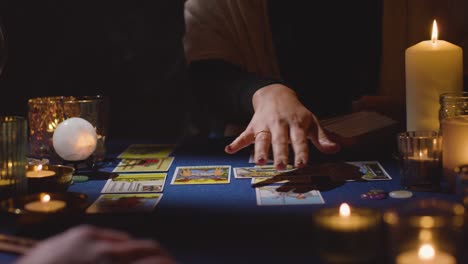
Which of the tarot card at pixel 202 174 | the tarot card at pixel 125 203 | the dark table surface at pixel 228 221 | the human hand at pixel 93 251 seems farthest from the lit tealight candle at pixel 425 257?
the tarot card at pixel 202 174

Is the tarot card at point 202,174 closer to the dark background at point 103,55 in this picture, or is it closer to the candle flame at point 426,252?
the candle flame at point 426,252

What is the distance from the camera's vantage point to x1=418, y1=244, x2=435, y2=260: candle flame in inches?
30.4

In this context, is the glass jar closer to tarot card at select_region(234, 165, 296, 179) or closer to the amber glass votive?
tarot card at select_region(234, 165, 296, 179)

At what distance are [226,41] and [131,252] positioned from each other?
60.3 inches

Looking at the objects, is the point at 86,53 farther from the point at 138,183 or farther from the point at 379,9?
the point at 138,183

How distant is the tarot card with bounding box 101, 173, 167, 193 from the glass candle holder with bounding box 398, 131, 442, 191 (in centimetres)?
47

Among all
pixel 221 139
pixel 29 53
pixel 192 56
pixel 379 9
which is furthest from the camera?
pixel 29 53

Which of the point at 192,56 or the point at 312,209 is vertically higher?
the point at 192,56

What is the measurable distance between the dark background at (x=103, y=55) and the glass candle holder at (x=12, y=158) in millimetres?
1805

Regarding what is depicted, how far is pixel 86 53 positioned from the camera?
10.1 ft

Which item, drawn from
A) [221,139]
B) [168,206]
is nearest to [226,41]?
[221,139]

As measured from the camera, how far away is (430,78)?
1.44 meters

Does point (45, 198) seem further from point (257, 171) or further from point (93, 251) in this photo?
point (257, 171)

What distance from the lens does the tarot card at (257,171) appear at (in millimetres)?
1400
